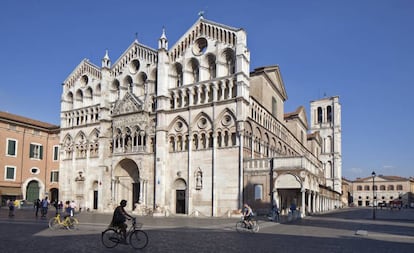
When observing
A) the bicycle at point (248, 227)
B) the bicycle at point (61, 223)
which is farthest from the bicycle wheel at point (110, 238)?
the bicycle at point (248, 227)

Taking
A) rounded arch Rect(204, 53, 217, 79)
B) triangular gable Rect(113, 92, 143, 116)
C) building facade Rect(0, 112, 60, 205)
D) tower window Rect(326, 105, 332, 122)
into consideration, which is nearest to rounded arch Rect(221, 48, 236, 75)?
rounded arch Rect(204, 53, 217, 79)

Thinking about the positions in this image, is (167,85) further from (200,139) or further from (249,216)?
(249,216)

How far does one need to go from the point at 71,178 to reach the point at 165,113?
17.6 metres

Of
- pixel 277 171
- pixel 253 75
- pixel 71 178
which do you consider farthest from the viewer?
pixel 71 178

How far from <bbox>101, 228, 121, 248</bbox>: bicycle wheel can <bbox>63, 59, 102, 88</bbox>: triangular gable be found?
38.9 metres

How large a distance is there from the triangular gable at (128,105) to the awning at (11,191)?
56.4 ft

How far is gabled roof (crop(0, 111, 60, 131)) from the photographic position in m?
49.8

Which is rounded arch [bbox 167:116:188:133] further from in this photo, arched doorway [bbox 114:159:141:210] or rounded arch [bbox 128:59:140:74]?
rounded arch [bbox 128:59:140:74]

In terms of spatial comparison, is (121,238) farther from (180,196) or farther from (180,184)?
(180,196)

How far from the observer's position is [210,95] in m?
39.7

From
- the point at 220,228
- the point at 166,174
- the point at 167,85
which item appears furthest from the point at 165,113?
the point at 220,228

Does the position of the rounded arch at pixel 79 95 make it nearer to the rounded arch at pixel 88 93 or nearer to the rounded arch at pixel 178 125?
the rounded arch at pixel 88 93

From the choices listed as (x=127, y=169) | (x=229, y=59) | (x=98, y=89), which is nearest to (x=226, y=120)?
(x=229, y=59)

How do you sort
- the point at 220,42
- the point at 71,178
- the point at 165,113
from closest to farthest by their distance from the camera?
the point at 220,42
the point at 165,113
the point at 71,178
